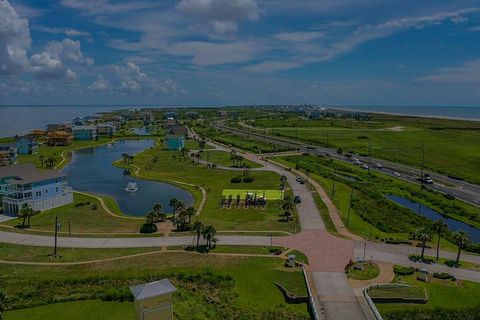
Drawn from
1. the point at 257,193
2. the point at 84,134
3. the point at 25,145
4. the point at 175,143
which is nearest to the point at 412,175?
the point at 257,193

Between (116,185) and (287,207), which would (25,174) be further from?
(287,207)

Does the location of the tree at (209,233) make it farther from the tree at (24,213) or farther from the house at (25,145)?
the house at (25,145)

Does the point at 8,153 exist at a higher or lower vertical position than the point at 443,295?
higher

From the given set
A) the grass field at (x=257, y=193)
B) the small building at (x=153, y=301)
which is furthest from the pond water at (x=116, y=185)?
the small building at (x=153, y=301)

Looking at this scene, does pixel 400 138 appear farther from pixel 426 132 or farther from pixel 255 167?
pixel 255 167

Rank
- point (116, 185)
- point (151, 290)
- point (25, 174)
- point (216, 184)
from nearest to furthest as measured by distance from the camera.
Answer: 1. point (151, 290)
2. point (25, 174)
3. point (216, 184)
4. point (116, 185)

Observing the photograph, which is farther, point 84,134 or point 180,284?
point 84,134

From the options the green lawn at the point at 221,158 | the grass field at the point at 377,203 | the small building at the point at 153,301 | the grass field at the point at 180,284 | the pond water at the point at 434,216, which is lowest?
the grass field at the point at 180,284
